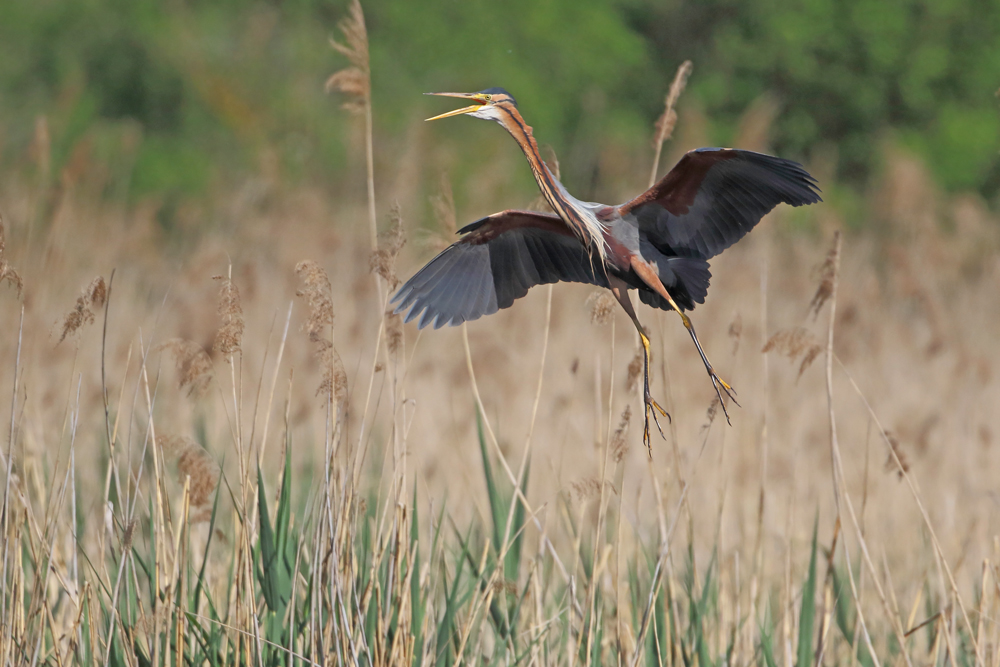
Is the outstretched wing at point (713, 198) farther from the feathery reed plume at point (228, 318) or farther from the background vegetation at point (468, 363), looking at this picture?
the feathery reed plume at point (228, 318)

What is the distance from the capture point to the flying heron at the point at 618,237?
6.05 ft

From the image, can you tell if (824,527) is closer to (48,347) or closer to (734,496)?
(734,496)

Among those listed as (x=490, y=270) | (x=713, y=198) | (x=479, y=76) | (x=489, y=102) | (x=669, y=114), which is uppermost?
(x=479, y=76)

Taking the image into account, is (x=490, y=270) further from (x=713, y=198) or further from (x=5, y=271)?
(x=5, y=271)

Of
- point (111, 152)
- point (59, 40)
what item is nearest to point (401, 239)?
point (111, 152)

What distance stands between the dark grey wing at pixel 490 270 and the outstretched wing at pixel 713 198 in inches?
7.0

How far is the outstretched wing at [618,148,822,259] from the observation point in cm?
199

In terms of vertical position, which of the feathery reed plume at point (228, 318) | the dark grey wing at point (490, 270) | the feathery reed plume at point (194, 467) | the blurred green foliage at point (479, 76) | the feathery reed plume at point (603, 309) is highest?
the blurred green foliage at point (479, 76)

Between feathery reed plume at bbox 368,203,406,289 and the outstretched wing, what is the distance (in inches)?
18.3

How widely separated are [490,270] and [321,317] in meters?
0.50

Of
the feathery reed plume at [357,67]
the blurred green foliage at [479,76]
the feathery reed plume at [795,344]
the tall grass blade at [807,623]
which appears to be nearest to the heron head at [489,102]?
the feathery reed plume at [357,67]

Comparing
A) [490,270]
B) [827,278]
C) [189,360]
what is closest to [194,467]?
[189,360]

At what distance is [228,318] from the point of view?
194cm

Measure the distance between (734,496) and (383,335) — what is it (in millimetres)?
3248
